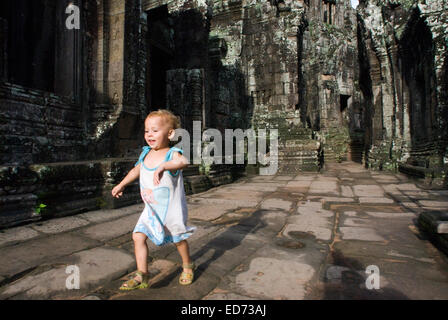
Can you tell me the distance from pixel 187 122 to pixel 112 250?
16.9 feet

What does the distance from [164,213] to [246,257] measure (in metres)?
0.77

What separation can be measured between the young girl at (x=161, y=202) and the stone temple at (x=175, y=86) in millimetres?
1814

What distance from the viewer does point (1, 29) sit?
358 cm

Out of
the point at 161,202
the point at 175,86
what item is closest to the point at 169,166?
the point at 161,202

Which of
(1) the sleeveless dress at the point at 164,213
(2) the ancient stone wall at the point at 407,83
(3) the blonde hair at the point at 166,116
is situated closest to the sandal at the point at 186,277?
(1) the sleeveless dress at the point at 164,213

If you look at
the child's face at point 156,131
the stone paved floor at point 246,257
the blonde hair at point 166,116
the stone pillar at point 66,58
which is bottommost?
the stone paved floor at point 246,257

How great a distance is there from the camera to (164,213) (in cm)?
158

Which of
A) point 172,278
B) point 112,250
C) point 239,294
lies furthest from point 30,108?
point 239,294

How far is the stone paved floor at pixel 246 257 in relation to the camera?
1.47m

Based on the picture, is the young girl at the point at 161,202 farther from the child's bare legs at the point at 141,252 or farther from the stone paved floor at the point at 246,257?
the stone paved floor at the point at 246,257

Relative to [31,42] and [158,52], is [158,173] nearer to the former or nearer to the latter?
[31,42]

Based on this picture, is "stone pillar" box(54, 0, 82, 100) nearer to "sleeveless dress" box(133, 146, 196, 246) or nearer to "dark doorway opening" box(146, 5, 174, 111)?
"dark doorway opening" box(146, 5, 174, 111)

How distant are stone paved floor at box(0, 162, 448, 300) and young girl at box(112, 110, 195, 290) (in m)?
0.15

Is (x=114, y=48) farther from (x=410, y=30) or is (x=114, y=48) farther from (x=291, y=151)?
(x=410, y=30)
